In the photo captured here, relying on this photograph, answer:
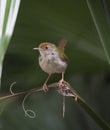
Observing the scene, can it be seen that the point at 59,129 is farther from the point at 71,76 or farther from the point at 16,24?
the point at 16,24

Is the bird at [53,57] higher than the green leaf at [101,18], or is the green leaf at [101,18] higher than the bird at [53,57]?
the green leaf at [101,18]

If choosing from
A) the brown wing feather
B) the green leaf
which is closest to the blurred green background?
the brown wing feather

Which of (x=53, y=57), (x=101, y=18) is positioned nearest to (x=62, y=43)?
(x=53, y=57)

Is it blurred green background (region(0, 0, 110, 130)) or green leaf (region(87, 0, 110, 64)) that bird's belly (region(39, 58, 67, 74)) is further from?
green leaf (region(87, 0, 110, 64))

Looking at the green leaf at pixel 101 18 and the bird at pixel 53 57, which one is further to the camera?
the bird at pixel 53 57

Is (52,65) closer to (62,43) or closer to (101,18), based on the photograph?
(62,43)

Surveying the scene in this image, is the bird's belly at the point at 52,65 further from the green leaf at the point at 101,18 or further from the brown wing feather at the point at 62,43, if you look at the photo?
the green leaf at the point at 101,18

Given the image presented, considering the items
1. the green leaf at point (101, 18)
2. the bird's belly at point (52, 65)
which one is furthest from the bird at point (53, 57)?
the green leaf at point (101, 18)
